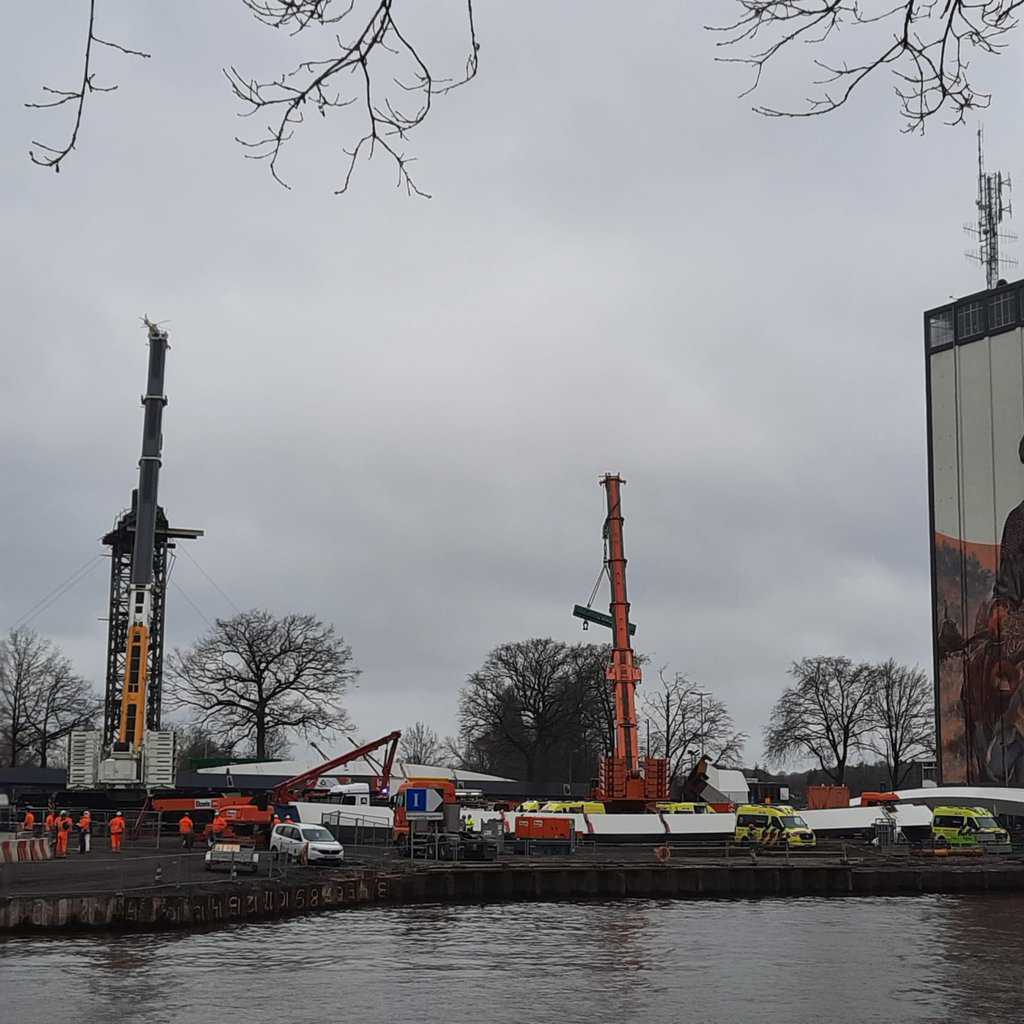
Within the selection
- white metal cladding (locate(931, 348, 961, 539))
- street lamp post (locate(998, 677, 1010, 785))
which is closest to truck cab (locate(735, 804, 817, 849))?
street lamp post (locate(998, 677, 1010, 785))

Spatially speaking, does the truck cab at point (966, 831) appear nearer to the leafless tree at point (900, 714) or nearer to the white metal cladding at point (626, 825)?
the white metal cladding at point (626, 825)

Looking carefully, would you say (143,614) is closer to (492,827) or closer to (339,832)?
(339,832)

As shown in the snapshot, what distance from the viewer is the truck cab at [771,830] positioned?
57.6 metres

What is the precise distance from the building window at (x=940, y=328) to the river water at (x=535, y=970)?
2633 inches

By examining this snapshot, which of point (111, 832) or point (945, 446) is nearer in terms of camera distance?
point (111, 832)

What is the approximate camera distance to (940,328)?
330 feet

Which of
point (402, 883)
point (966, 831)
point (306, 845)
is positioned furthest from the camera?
point (966, 831)

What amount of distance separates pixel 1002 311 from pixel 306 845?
69.5 metres

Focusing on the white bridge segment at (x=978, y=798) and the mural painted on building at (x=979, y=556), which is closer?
the white bridge segment at (x=978, y=798)

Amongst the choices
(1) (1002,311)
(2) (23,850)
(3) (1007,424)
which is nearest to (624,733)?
(2) (23,850)

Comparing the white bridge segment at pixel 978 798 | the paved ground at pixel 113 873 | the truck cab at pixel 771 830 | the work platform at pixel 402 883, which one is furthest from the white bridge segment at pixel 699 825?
the white bridge segment at pixel 978 798

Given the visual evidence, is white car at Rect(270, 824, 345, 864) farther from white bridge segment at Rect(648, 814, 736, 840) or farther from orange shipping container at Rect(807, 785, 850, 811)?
orange shipping container at Rect(807, 785, 850, 811)

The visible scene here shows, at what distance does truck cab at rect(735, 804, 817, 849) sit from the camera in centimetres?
5759

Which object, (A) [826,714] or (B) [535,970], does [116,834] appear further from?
(A) [826,714]
